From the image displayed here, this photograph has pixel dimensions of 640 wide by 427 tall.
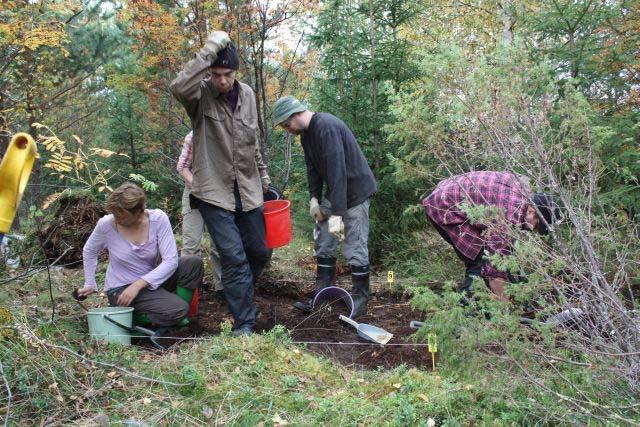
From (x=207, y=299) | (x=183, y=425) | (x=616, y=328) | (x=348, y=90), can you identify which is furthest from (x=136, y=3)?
(x=616, y=328)

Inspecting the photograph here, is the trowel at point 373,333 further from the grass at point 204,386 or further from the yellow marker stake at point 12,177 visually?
the yellow marker stake at point 12,177

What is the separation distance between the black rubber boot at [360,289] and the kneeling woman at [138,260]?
4.70 ft

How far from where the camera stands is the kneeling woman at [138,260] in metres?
3.74

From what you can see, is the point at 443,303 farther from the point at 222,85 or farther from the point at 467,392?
the point at 222,85

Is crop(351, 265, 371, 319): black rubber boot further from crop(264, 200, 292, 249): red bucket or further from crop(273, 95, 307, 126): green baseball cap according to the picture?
crop(273, 95, 307, 126): green baseball cap

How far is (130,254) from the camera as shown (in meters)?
3.87

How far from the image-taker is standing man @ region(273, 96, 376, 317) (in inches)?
171

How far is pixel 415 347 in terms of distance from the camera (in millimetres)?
3854

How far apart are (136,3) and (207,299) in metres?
5.37

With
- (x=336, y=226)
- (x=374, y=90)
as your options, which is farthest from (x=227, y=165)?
(x=374, y=90)

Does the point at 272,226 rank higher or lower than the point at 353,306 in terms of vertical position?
higher

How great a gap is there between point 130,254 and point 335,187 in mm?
1596

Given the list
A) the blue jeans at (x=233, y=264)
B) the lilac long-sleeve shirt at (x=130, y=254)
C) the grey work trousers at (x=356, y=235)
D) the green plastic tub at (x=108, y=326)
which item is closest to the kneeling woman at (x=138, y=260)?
the lilac long-sleeve shirt at (x=130, y=254)

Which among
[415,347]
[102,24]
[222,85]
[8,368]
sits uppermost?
[102,24]
